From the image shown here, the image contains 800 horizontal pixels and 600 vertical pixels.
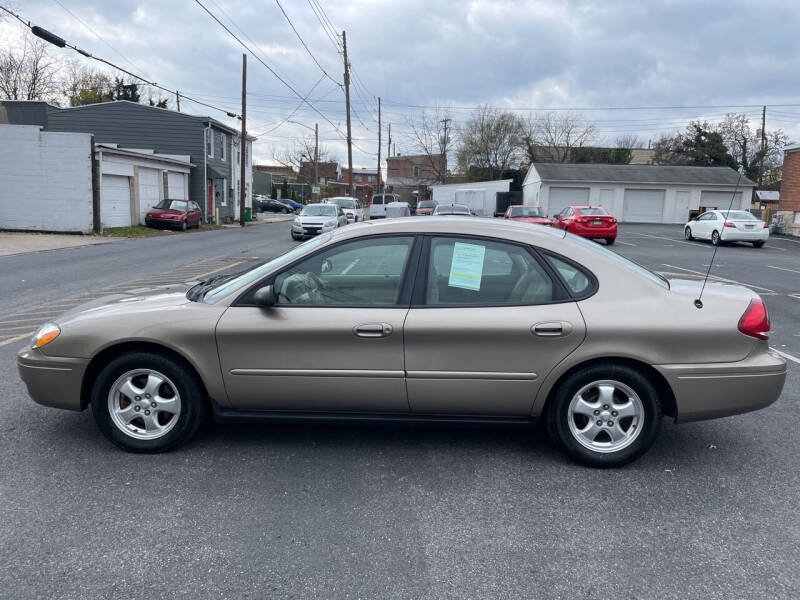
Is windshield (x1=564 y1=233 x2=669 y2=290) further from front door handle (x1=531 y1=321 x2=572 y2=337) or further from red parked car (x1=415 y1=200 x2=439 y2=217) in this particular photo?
red parked car (x1=415 y1=200 x2=439 y2=217)

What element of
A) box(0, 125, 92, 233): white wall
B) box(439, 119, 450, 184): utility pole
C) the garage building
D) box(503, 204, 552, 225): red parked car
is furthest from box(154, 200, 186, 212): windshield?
box(439, 119, 450, 184): utility pole

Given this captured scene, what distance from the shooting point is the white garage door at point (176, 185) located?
109 feet

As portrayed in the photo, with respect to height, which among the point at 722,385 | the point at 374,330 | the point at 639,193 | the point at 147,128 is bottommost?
the point at 722,385

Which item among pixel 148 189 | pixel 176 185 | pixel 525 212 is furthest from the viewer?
pixel 176 185

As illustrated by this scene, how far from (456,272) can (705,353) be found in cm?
157

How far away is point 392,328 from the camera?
3674 mm

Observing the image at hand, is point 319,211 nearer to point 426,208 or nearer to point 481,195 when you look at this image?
point 426,208

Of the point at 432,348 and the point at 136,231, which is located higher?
the point at 432,348

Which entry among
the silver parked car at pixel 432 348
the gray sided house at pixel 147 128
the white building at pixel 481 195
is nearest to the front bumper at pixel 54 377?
the silver parked car at pixel 432 348

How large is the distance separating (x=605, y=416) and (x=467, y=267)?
123 cm

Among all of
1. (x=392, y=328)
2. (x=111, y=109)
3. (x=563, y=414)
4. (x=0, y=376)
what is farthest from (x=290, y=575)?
(x=111, y=109)

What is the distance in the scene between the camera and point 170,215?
28.9 meters

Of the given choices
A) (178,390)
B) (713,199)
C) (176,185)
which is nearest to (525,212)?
(176,185)

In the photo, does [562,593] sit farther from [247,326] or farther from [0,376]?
[0,376]
